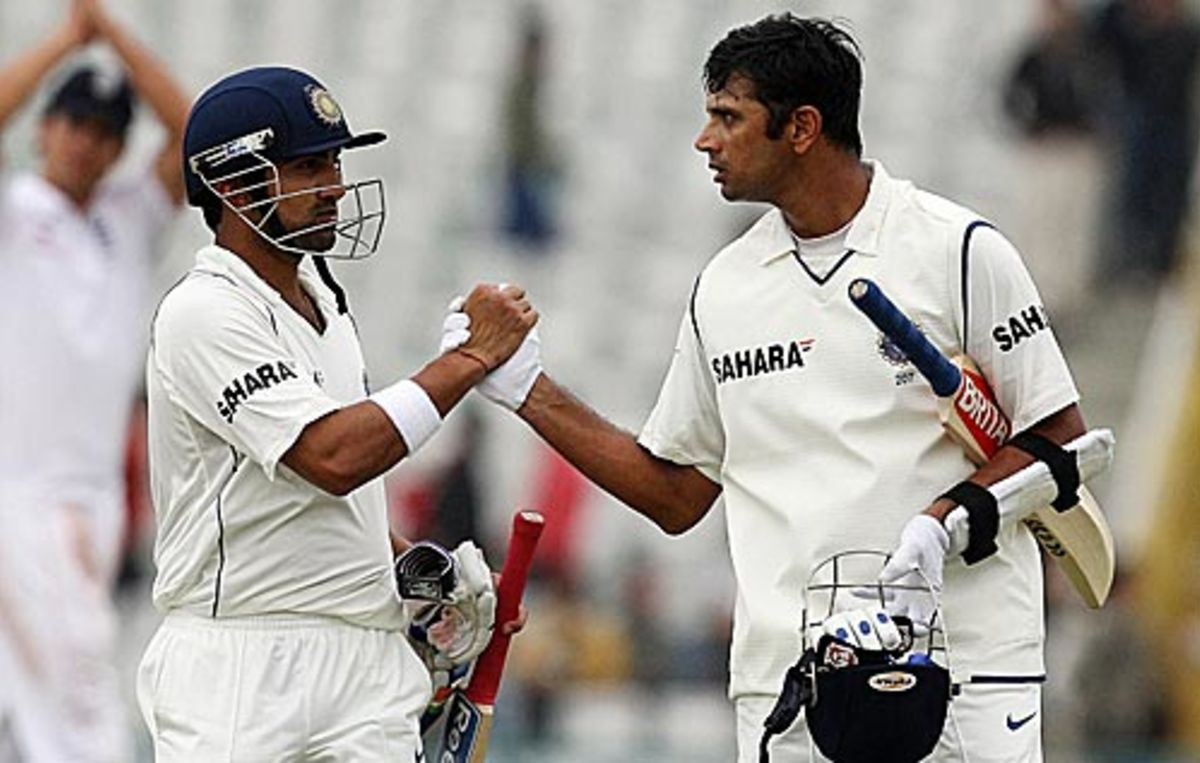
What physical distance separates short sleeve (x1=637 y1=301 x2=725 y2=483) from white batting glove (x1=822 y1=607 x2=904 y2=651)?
2.22 ft

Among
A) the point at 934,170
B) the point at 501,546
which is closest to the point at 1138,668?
the point at 501,546

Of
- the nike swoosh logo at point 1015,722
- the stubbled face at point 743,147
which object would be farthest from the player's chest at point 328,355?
the nike swoosh logo at point 1015,722

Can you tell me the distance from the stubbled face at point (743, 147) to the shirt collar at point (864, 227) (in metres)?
0.09

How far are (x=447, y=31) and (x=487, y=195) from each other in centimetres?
147

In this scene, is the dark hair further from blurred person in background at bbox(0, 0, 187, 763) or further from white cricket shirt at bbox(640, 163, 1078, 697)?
blurred person in background at bbox(0, 0, 187, 763)

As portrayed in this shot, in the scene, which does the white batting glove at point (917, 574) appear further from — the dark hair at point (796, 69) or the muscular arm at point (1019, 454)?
the dark hair at point (796, 69)

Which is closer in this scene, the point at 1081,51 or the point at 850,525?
the point at 850,525

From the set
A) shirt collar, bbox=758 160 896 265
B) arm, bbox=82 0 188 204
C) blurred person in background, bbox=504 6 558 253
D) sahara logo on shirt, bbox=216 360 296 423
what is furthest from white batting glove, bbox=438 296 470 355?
blurred person in background, bbox=504 6 558 253

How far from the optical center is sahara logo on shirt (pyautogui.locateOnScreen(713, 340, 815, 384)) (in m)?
6.48

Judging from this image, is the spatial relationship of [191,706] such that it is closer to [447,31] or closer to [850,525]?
[850,525]

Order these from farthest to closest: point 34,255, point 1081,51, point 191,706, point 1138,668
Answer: point 1081,51
point 1138,668
point 34,255
point 191,706

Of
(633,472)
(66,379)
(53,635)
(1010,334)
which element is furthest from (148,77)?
(1010,334)

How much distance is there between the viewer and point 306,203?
6.39 m

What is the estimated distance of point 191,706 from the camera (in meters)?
6.34
